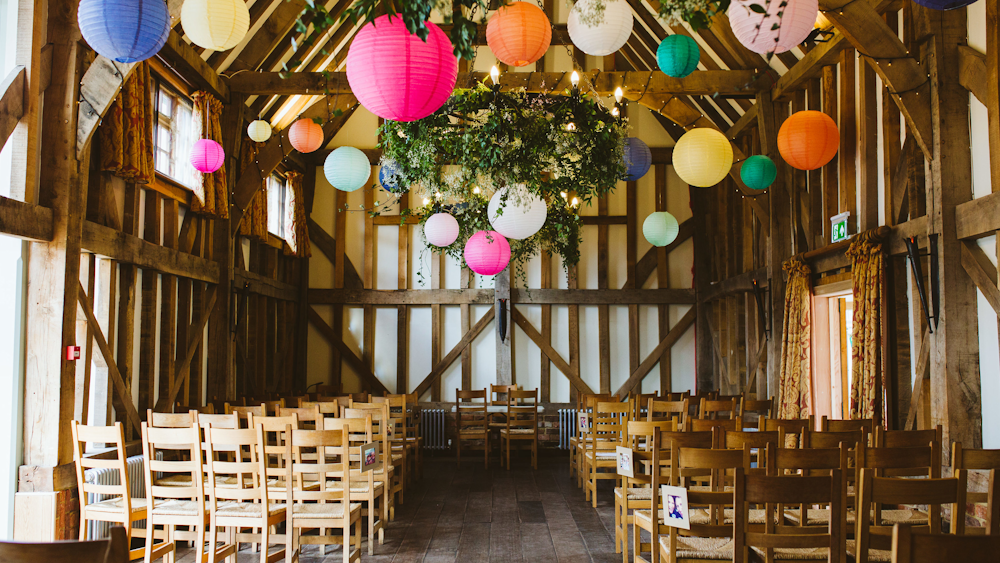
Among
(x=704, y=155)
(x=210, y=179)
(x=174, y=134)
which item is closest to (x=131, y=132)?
(x=174, y=134)

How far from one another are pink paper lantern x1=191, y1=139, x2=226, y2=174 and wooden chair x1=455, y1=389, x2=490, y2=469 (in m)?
4.30

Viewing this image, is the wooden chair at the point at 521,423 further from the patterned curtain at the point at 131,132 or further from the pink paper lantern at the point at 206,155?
the patterned curtain at the point at 131,132

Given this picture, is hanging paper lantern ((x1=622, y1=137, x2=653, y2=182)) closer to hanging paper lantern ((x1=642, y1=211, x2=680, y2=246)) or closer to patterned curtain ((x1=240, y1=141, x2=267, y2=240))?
hanging paper lantern ((x1=642, y1=211, x2=680, y2=246))

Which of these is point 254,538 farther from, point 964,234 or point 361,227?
point 361,227

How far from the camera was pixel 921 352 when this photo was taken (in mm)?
5445

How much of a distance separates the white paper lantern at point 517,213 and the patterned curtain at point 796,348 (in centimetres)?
365

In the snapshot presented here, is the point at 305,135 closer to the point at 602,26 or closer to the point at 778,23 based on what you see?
the point at 602,26

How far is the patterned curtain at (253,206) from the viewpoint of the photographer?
8.35 m

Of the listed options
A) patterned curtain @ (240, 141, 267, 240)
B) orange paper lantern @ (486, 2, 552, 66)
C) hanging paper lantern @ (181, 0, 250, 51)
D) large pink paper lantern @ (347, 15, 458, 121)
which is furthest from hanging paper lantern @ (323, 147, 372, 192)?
large pink paper lantern @ (347, 15, 458, 121)

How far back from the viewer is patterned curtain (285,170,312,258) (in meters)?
10.5

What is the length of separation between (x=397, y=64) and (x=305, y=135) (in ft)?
13.8

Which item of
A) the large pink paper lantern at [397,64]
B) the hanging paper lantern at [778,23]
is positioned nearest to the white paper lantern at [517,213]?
the hanging paper lantern at [778,23]

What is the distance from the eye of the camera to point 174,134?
7.11 metres

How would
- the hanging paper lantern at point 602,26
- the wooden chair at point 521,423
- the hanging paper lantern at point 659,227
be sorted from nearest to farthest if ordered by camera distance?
the hanging paper lantern at point 602,26, the hanging paper lantern at point 659,227, the wooden chair at point 521,423
